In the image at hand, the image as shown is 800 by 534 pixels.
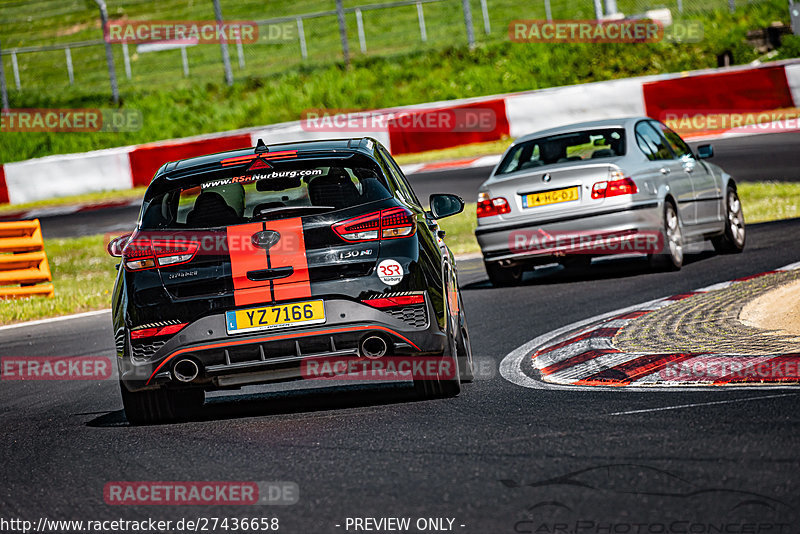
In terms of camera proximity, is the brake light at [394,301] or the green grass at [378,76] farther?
the green grass at [378,76]

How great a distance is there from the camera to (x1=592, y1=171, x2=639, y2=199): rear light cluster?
11812mm

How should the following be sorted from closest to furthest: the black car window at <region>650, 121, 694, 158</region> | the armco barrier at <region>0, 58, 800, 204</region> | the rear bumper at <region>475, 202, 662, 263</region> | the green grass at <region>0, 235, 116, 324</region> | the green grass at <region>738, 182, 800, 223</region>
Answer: the rear bumper at <region>475, 202, 662, 263</region>
the black car window at <region>650, 121, 694, 158</region>
the green grass at <region>0, 235, 116, 324</region>
the green grass at <region>738, 182, 800, 223</region>
the armco barrier at <region>0, 58, 800, 204</region>

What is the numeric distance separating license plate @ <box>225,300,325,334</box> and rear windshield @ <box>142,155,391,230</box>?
1.65 feet

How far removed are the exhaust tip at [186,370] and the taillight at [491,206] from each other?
6262mm

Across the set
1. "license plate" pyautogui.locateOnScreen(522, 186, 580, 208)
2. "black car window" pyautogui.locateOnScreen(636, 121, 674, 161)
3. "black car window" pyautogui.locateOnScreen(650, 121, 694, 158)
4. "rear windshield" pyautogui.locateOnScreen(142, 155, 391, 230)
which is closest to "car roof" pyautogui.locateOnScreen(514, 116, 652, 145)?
"black car window" pyautogui.locateOnScreen(636, 121, 674, 161)

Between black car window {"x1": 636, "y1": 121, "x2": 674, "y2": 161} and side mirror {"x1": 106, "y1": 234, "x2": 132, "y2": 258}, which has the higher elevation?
side mirror {"x1": 106, "y1": 234, "x2": 132, "y2": 258}

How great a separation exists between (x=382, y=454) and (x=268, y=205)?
1.79m

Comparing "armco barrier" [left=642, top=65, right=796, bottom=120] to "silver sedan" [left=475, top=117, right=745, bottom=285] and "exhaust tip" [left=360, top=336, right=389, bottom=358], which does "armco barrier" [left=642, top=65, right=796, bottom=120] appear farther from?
"exhaust tip" [left=360, top=336, right=389, bottom=358]

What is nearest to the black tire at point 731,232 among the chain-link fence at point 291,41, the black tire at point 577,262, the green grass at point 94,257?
the black tire at point 577,262

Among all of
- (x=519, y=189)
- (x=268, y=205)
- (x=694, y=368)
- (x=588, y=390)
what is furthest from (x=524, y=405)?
(x=519, y=189)

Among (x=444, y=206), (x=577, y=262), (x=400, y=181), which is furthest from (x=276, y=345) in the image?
(x=577, y=262)

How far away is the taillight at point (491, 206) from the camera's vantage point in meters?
12.2

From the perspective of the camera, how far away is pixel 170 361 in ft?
21.0

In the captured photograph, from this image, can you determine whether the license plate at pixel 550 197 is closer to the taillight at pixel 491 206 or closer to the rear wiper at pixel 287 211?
the taillight at pixel 491 206
